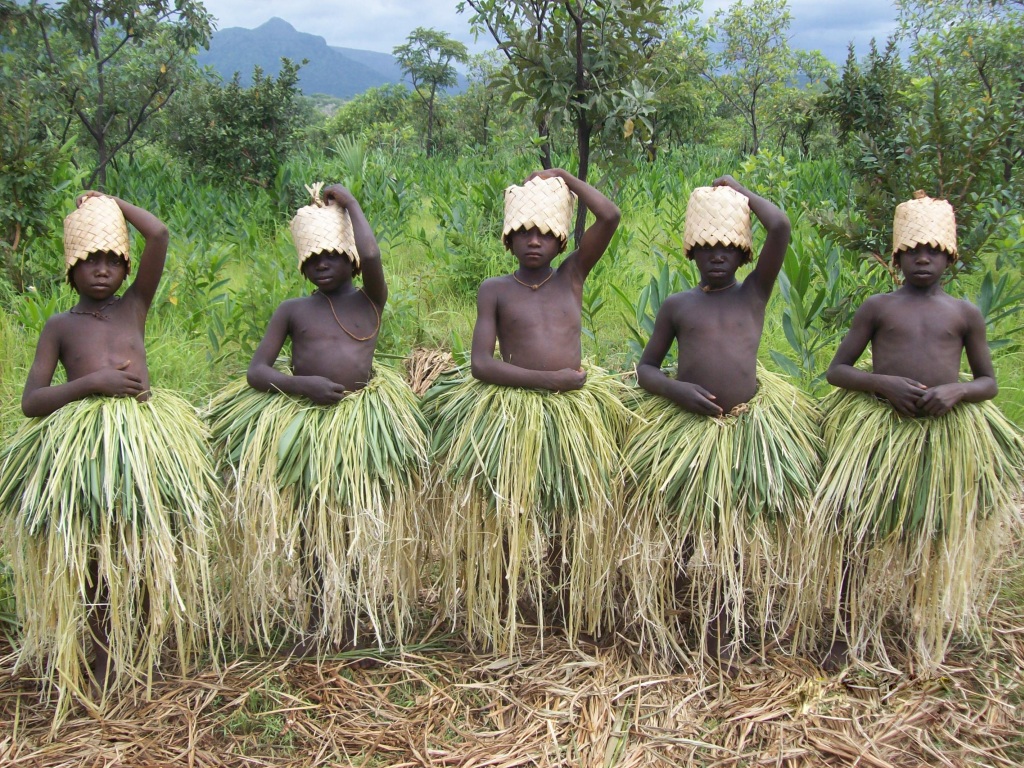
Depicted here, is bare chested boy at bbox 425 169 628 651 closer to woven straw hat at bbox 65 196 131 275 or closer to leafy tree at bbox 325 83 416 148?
woven straw hat at bbox 65 196 131 275

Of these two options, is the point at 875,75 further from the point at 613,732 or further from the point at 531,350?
the point at 613,732

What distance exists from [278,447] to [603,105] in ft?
5.53

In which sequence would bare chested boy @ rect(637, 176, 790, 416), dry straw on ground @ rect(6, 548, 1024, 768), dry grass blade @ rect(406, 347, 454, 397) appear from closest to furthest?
dry straw on ground @ rect(6, 548, 1024, 768)
bare chested boy @ rect(637, 176, 790, 416)
dry grass blade @ rect(406, 347, 454, 397)

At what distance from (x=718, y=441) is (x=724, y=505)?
0.61 ft

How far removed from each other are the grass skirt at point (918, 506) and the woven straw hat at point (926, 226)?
1.51 feet

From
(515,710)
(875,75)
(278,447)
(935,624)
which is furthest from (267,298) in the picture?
(875,75)

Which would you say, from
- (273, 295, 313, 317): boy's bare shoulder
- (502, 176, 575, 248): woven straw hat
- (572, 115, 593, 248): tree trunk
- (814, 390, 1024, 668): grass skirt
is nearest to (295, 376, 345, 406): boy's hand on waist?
(273, 295, 313, 317): boy's bare shoulder

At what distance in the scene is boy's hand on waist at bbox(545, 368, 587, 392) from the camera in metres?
2.32

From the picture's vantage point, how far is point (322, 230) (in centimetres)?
230

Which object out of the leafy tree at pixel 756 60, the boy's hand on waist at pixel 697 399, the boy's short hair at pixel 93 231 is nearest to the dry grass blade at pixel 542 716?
the boy's hand on waist at pixel 697 399

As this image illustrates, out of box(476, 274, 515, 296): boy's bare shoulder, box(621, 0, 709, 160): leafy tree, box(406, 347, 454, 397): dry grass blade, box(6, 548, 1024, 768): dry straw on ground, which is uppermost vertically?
box(621, 0, 709, 160): leafy tree

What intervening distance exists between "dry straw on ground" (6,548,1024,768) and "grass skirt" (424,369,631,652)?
0.21m

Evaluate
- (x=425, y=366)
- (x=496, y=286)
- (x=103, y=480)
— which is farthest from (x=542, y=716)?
(x=425, y=366)

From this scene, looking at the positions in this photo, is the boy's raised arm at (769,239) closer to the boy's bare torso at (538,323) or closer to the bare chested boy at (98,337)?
the boy's bare torso at (538,323)
